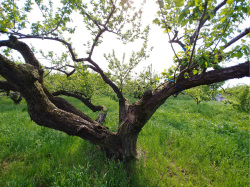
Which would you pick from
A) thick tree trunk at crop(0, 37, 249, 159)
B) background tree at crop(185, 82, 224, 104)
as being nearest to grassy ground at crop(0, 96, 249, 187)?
thick tree trunk at crop(0, 37, 249, 159)

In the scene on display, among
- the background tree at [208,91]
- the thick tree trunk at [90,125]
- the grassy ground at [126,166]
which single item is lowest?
the grassy ground at [126,166]

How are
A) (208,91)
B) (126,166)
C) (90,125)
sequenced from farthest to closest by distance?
(208,91)
(126,166)
(90,125)

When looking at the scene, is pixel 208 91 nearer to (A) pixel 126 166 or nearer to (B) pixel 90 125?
(A) pixel 126 166

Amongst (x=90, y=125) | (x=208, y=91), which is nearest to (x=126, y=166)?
(x=90, y=125)

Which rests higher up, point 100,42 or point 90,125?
point 100,42

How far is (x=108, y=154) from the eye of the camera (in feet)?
11.2

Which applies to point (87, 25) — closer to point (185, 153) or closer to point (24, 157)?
point (24, 157)

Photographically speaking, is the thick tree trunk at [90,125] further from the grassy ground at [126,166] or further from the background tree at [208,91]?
the background tree at [208,91]

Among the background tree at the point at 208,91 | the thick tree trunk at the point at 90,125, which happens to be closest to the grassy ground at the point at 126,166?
the thick tree trunk at the point at 90,125

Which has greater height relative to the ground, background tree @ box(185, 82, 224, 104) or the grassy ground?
background tree @ box(185, 82, 224, 104)

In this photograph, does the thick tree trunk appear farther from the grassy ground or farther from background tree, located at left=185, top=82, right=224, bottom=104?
background tree, located at left=185, top=82, right=224, bottom=104

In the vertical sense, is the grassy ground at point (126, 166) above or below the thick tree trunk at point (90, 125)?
below

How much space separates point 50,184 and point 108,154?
1.43m

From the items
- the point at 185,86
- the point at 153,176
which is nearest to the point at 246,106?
the point at 185,86
